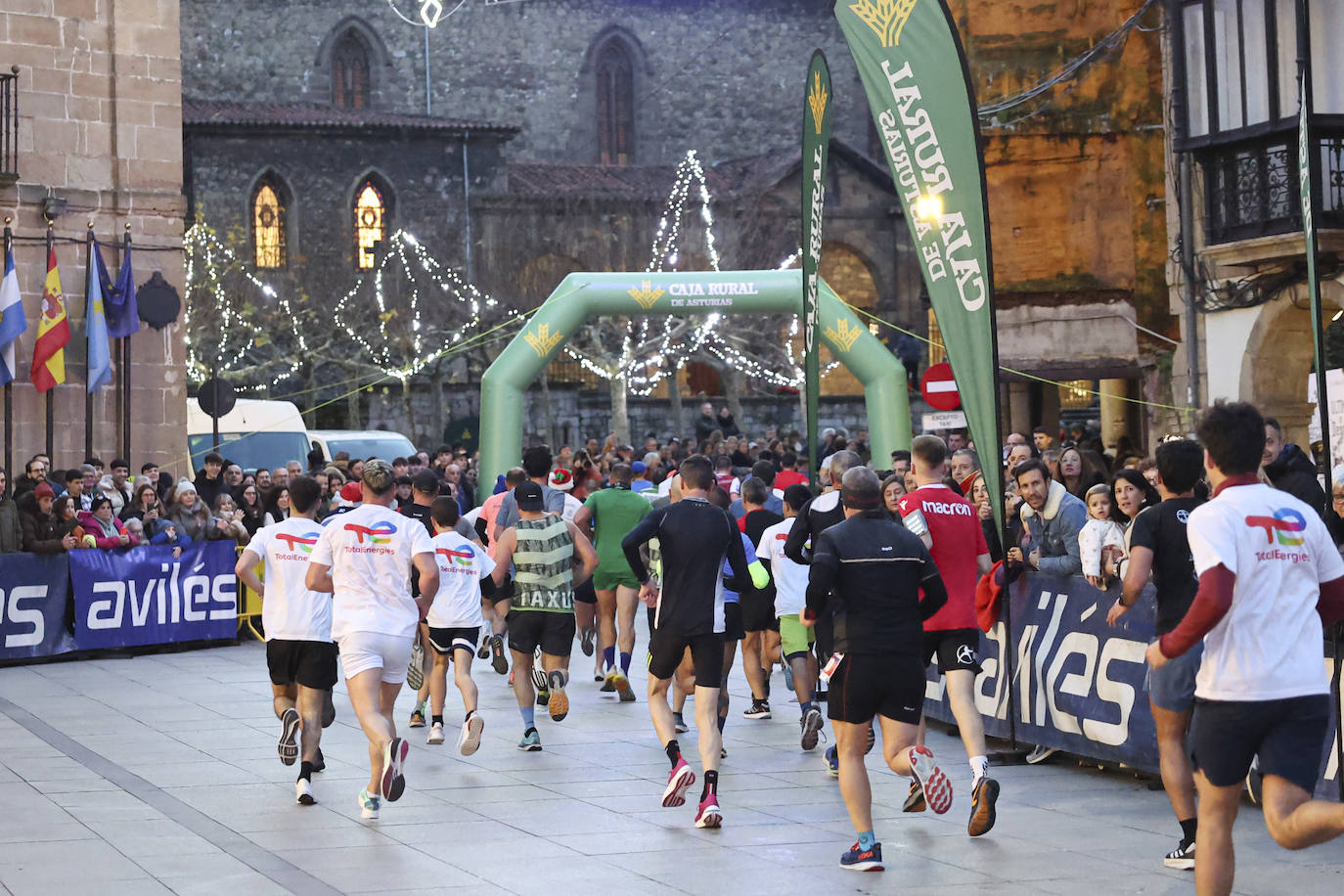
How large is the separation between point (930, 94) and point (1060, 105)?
18766 mm

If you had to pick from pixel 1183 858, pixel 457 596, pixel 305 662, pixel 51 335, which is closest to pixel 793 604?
pixel 457 596

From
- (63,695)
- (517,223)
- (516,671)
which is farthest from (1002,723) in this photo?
(517,223)

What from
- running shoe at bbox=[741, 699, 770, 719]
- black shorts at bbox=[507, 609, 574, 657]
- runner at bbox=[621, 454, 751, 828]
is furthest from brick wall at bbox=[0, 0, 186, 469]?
runner at bbox=[621, 454, 751, 828]

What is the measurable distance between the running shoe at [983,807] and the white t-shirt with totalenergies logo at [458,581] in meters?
4.07

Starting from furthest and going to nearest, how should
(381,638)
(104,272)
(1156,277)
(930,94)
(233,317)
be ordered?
(233,317) → (1156,277) → (104,272) → (930,94) → (381,638)

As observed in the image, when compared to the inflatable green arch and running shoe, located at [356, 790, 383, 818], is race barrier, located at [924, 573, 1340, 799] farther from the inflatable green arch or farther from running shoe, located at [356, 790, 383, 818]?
the inflatable green arch

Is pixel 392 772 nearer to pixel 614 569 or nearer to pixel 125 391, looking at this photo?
pixel 614 569

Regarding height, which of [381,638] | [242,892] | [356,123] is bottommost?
[242,892]

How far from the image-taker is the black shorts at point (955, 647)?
30.7ft

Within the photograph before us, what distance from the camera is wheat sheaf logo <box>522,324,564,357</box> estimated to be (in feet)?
78.4

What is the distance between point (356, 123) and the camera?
50.5m

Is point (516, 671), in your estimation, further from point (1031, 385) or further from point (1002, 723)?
point (1031, 385)

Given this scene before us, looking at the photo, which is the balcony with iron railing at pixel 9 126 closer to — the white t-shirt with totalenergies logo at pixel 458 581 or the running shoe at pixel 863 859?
the white t-shirt with totalenergies logo at pixel 458 581

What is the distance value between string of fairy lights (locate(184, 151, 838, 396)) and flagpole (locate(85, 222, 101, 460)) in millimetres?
19450
